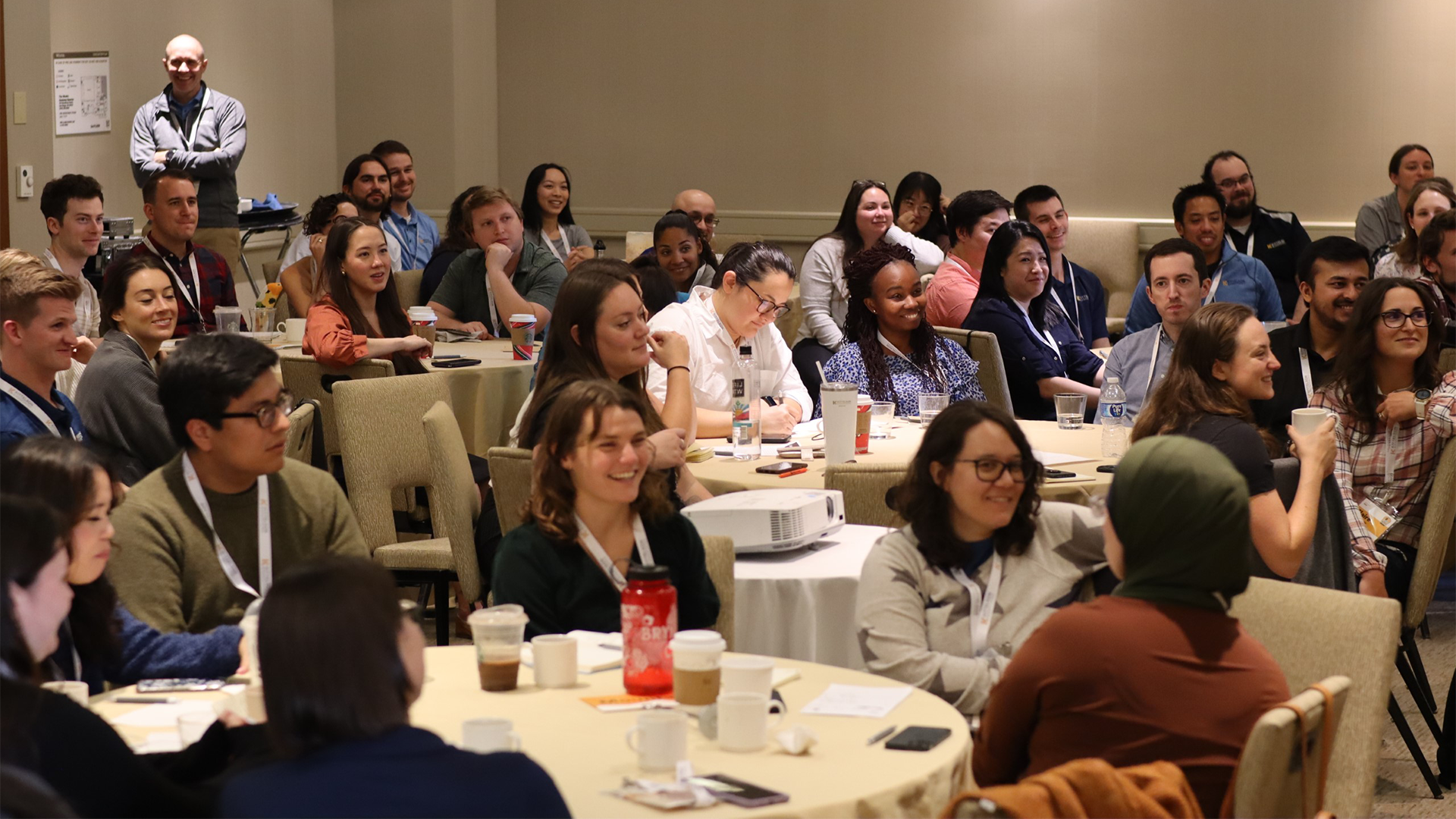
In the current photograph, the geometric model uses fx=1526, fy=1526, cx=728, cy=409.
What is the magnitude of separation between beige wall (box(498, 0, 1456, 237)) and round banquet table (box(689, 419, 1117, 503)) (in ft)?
17.5

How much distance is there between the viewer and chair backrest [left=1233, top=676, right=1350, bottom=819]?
2.02m

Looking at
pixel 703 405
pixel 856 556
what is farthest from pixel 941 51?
pixel 856 556

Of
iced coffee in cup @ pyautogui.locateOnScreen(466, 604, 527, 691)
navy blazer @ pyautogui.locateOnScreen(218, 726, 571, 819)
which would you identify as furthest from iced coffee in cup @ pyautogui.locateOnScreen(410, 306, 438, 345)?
navy blazer @ pyautogui.locateOnScreen(218, 726, 571, 819)

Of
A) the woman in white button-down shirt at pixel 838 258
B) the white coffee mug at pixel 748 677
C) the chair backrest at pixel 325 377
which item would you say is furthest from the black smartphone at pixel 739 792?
the woman in white button-down shirt at pixel 838 258

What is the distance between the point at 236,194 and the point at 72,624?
6.81 metres

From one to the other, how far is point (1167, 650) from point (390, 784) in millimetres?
1140

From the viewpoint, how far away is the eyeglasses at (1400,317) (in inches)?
176

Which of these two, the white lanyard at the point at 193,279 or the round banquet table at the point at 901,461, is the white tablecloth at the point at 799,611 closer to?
the round banquet table at the point at 901,461

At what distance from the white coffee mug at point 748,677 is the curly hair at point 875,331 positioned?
9.91 ft

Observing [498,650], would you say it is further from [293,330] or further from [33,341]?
[293,330]

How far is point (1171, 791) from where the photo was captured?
6.29 feet

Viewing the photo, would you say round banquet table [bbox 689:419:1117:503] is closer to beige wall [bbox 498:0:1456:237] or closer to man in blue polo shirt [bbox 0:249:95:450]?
man in blue polo shirt [bbox 0:249:95:450]

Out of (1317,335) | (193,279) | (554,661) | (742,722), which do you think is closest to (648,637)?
(554,661)

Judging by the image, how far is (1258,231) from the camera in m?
8.45
